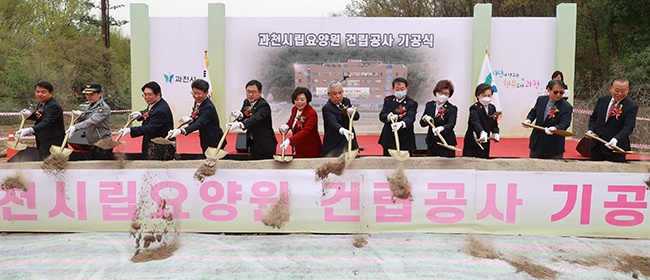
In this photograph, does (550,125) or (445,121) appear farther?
(445,121)

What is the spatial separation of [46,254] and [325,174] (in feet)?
6.06

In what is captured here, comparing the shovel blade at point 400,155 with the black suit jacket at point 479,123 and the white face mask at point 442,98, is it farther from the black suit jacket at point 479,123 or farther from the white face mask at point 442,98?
the white face mask at point 442,98

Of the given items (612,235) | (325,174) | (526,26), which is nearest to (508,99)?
(526,26)

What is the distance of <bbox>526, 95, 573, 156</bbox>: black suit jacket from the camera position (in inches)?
171

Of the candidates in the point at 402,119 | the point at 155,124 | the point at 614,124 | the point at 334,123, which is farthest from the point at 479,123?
the point at 155,124

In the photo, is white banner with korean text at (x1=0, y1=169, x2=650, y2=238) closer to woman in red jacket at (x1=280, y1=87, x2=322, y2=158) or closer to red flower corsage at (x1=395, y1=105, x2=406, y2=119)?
woman in red jacket at (x1=280, y1=87, x2=322, y2=158)

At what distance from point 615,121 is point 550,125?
49cm

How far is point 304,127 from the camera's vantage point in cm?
421

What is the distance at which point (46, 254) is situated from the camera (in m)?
3.27

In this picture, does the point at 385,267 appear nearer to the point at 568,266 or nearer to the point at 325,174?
the point at 325,174

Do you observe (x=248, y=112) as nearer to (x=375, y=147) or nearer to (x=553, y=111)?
(x=553, y=111)

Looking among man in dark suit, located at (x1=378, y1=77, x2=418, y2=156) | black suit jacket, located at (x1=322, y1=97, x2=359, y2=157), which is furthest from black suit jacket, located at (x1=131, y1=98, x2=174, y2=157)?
man in dark suit, located at (x1=378, y1=77, x2=418, y2=156)

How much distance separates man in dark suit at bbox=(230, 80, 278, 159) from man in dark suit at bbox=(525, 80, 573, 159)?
7.36 ft

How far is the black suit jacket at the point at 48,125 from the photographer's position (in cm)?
449
